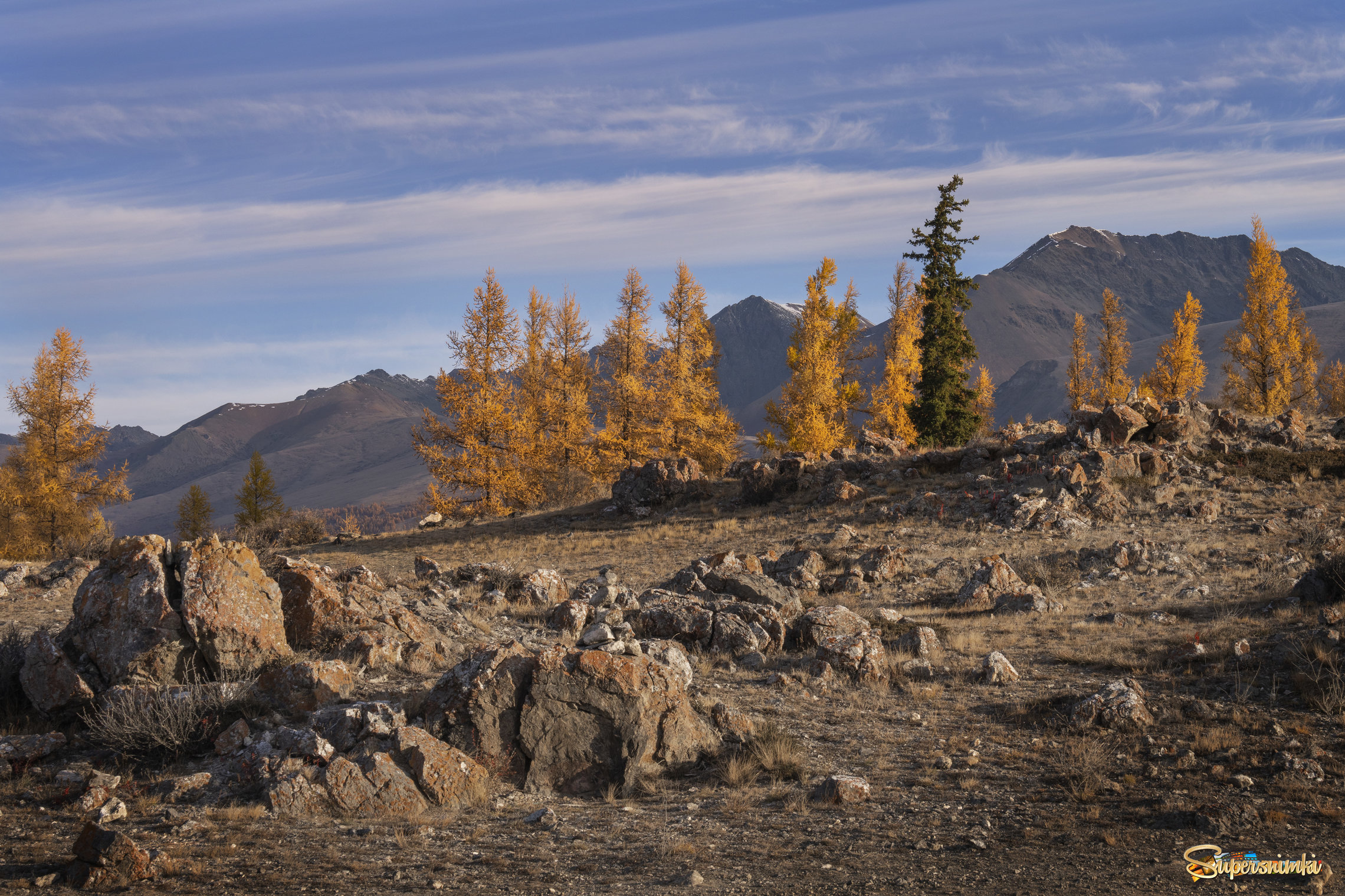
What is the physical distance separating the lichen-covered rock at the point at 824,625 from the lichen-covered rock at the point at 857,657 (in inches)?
12.0

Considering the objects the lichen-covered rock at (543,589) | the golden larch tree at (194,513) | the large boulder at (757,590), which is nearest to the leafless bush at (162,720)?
the lichen-covered rock at (543,589)

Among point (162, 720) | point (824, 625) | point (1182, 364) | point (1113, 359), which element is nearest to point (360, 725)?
point (162, 720)

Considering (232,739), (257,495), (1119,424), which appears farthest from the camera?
(257,495)

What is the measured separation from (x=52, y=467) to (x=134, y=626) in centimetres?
3640

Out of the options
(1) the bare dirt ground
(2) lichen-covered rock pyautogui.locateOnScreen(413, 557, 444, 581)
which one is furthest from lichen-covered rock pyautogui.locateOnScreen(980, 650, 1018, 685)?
(2) lichen-covered rock pyautogui.locateOnScreen(413, 557, 444, 581)

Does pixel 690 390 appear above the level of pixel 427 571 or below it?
above

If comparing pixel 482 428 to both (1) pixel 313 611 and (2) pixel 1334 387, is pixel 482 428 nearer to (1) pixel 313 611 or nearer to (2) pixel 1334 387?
(1) pixel 313 611

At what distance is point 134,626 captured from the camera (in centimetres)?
950

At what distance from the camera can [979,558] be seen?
18844 millimetres

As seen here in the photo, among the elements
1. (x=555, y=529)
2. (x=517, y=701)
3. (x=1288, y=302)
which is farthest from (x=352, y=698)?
(x=1288, y=302)

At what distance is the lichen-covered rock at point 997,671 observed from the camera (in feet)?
33.5

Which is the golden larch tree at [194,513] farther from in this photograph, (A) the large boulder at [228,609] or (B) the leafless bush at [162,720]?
(B) the leafless bush at [162,720]

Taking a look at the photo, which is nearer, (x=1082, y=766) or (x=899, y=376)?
(x=1082, y=766)

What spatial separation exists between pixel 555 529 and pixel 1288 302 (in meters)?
44.0
